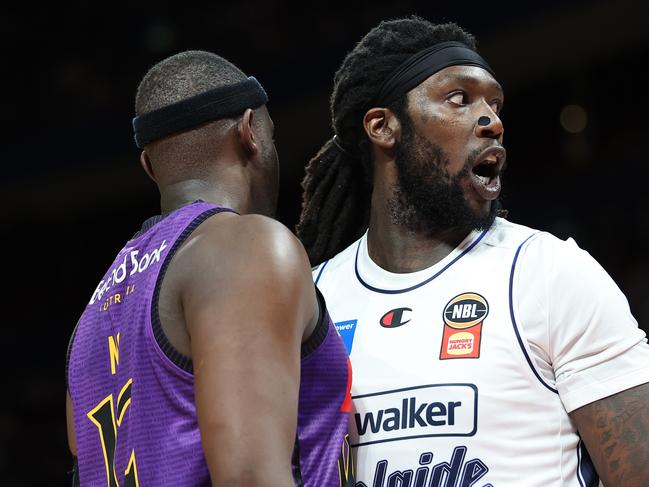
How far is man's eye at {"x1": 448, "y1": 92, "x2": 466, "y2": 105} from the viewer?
2738mm

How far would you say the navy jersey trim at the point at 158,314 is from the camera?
6.27 feet

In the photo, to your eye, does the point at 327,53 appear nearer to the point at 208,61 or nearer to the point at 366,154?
the point at 366,154

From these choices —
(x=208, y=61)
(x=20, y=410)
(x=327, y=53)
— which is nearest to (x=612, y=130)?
(x=327, y=53)

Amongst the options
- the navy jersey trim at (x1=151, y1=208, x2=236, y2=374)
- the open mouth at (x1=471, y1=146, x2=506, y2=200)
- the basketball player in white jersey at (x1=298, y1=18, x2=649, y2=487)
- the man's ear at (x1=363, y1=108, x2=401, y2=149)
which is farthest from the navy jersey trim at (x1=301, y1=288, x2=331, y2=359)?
the man's ear at (x1=363, y1=108, x2=401, y2=149)

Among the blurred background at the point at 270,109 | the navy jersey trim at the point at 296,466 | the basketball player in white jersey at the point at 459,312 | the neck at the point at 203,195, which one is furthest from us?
the blurred background at the point at 270,109

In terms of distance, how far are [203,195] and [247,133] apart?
0.63 feet

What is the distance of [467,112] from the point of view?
2.71 m

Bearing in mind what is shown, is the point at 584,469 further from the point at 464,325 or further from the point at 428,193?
the point at 428,193

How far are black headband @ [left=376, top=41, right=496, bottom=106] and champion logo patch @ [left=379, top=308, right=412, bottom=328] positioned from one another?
638mm

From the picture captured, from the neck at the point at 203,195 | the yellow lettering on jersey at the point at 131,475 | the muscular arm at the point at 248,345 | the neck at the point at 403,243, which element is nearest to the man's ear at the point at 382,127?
the neck at the point at 403,243

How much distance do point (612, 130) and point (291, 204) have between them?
154 inches

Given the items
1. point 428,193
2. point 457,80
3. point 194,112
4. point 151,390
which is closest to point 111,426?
point 151,390

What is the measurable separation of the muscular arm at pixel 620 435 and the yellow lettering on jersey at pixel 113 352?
3.61ft

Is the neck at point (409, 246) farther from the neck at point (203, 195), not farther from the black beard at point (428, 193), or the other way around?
the neck at point (203, 195)
